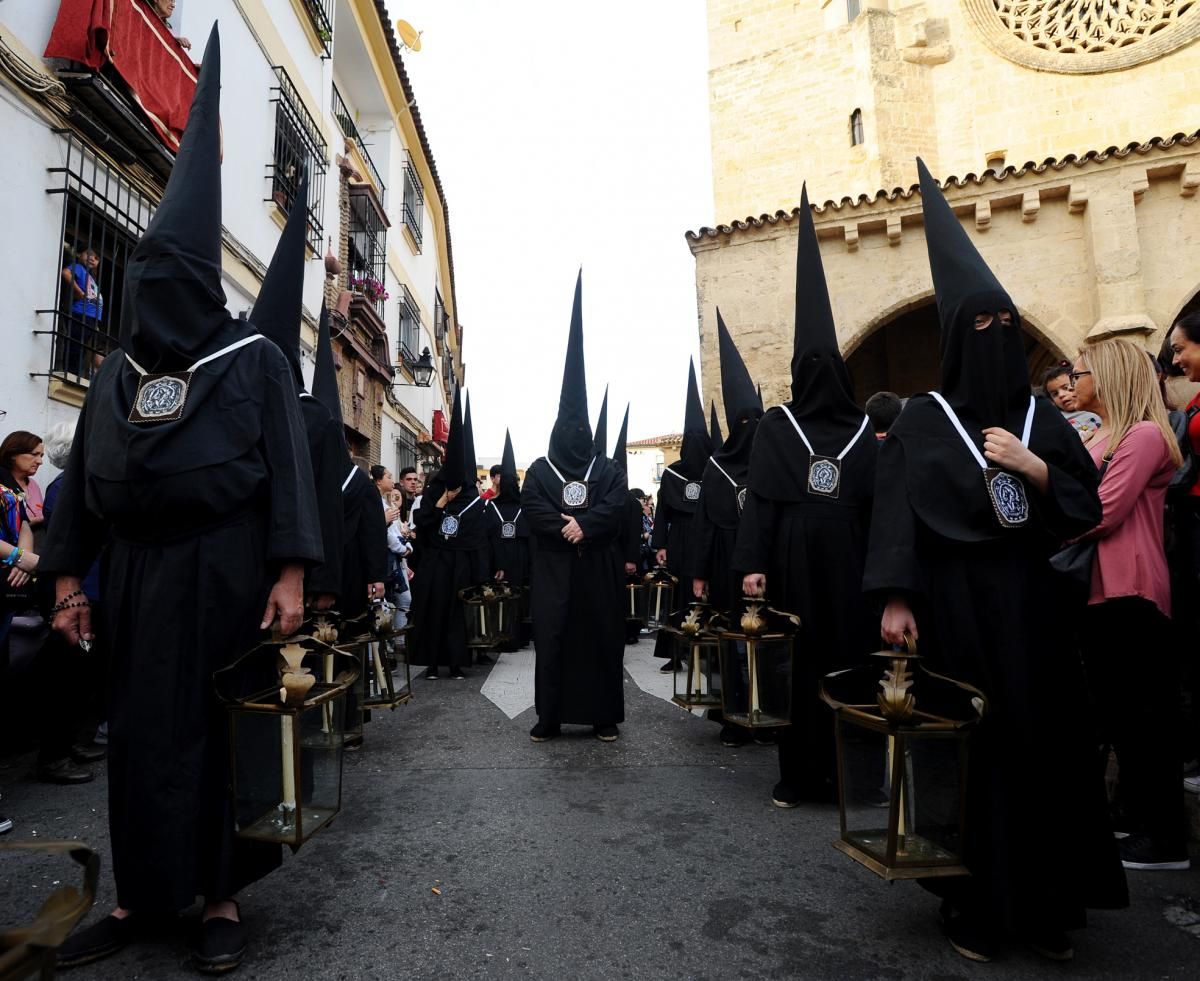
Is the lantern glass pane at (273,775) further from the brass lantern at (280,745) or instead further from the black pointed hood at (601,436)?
the black pointed hood at (601,436)

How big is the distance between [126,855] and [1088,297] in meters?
12.0

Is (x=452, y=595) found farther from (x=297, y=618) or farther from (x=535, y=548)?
(x=297, y=618)

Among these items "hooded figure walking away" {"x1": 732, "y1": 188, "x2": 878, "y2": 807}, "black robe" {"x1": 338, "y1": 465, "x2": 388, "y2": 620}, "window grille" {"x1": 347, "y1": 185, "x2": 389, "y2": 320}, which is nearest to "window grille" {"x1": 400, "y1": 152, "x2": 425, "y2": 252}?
"window grille" {"x1": 347, "y1": 185, "x2": 389, "y2": 320}

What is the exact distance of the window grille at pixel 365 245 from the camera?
1290cm

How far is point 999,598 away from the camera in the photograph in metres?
2.35

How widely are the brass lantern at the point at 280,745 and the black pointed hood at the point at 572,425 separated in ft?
9.73

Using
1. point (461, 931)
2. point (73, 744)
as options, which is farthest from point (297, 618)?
point (73, 744)

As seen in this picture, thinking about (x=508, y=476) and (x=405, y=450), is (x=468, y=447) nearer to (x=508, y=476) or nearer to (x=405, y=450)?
(x=508, y=476)

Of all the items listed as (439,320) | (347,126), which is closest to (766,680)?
(347,126)

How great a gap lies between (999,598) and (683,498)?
19.2ft

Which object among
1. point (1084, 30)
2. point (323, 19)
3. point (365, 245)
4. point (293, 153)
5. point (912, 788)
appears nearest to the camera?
point (912, 788)

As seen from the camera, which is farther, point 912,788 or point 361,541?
point 361,541

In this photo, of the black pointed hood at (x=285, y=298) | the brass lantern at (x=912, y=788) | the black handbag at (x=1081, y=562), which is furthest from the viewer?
the black pointed hood at (x=285, y=298)

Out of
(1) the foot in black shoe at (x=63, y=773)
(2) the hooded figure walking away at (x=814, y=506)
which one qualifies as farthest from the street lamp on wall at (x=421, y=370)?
(2) the hooded figure walking away at (x=814, y=506)
